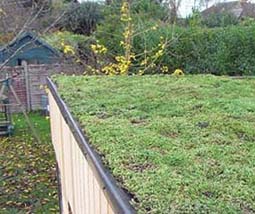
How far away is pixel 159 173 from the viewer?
1728 mm

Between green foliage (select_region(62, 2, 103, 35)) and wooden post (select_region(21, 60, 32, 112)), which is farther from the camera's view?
green foliage (select_region(62, 2, 103, 35))

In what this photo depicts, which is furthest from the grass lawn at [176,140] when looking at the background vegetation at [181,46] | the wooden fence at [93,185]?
the background vegetation at [181,46]

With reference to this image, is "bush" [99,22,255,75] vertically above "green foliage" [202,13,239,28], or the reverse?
"green foliage" [202,13,239,28]

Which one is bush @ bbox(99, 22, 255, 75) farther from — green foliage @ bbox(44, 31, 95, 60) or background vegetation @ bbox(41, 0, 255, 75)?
green foliage @ bbox(44, 31, 95, 60)

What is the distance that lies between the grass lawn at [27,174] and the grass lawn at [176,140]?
3.53m

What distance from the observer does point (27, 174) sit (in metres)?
8.55

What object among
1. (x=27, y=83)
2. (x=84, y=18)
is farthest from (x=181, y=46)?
(x=84, y=18)

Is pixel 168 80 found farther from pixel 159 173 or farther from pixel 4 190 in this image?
pixel 4 190

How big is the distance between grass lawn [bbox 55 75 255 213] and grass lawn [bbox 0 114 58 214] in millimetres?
3527

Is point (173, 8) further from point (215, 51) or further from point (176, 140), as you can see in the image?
point (176, 140)

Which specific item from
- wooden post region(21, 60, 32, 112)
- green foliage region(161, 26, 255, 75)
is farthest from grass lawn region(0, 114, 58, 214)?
green foliage region(161, 26, 255, 75)

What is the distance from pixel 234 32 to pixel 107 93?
17.8ft

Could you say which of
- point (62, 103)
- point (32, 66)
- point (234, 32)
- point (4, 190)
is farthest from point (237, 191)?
point (32, 66)

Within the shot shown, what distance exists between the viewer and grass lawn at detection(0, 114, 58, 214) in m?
7.22
